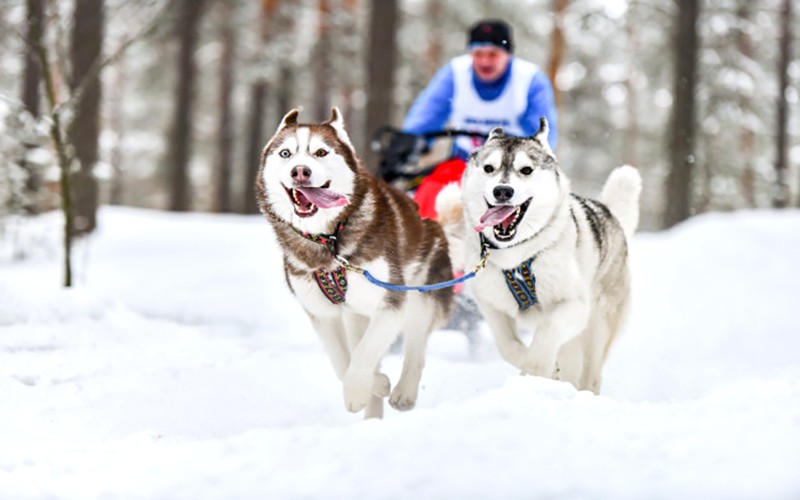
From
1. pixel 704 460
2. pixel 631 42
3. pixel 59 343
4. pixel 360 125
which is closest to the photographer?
pixel 704 460

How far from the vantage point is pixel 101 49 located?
412 inches

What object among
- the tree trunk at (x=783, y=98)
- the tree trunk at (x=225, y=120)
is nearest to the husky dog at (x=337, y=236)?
the tree trunk at (x=225, y=120)

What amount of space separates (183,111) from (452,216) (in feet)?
48.5

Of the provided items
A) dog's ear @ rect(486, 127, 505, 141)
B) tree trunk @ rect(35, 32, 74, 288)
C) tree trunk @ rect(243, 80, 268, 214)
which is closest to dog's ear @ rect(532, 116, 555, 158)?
dog's ear @ rect(486, 127, 505, 141)

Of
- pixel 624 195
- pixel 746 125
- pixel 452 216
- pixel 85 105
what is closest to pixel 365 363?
pixel 452 216

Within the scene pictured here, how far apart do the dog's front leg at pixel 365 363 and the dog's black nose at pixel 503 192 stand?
0.77m

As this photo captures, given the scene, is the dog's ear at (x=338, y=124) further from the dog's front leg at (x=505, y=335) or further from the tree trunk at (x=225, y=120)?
the tree trunk at (x=225, y=120)

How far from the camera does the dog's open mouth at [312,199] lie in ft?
11.1

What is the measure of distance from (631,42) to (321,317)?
871 inches

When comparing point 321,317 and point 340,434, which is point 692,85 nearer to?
point 321,317

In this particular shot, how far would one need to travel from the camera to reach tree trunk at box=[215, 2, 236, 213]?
20859mm

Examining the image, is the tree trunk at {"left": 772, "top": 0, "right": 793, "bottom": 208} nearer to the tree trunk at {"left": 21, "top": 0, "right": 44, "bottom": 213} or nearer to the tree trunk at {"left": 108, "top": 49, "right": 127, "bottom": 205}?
the tree trunk at {"left": 21, "top": 0, "right": 44, "bottom": 213}

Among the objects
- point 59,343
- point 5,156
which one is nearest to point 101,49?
point 5,156

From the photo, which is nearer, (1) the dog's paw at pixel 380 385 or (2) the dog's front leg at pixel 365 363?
(2) the dog's front leg at pixel 365 363
